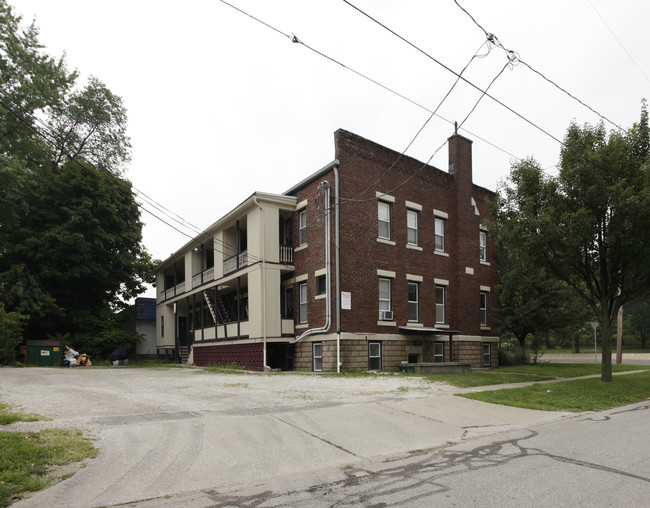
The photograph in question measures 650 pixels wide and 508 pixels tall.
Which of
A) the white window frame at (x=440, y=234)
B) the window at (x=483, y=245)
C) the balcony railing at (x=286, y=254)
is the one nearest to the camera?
the balcony railing at (x=286, y=254)

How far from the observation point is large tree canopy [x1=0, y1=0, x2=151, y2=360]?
93.1 feet

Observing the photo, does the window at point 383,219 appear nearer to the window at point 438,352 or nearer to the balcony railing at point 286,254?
the balcony railing at point 286,254

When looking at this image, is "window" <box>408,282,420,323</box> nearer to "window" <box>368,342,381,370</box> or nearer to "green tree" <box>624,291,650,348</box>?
Result: "window" <box>368,342,381,370</box>

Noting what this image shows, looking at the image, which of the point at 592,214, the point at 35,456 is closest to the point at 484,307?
the point at 592,214

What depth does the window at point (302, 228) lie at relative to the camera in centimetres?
2131

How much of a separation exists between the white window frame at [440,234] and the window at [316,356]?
768 centimetres

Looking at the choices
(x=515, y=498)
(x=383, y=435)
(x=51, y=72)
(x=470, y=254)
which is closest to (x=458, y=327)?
(x=470, y=254)

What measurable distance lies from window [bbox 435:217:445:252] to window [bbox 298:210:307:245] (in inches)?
255

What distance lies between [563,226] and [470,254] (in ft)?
31.3

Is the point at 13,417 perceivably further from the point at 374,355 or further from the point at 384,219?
the point at 384,219

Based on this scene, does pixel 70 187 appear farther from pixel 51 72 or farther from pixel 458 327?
pixel 458 327

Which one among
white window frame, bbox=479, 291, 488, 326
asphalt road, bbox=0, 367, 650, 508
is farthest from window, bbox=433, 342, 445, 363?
asphalt road, bbox=0, 367, 650, 508

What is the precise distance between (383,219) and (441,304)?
17.6 feet

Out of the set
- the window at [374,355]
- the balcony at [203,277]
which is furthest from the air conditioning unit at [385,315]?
the balcony at [203,277]
